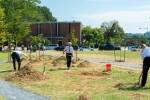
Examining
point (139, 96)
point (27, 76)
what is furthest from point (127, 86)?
point (27, 76)

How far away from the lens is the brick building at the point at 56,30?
15712 cm

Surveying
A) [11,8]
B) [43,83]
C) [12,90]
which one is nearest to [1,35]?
[11,8]

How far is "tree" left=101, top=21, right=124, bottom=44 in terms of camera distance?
554ft

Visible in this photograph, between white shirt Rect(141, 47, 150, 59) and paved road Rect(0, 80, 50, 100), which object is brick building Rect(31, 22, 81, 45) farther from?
paved road Rect(0, 80, 50, 100)

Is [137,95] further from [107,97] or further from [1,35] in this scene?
[1,35]

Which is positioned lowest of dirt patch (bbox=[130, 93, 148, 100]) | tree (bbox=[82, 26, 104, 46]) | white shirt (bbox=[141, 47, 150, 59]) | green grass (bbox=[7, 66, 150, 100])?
tree (bbox=[82, 26, 104, 46])

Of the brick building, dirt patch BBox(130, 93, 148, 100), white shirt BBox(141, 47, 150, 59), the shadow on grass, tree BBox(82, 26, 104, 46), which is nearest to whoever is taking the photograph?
dirt patch BBox(130, 93, 148, 100)

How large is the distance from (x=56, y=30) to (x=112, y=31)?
67.4 feet

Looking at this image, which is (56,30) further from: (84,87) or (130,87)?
(130,87)

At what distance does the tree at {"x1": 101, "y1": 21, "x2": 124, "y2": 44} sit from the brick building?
50.7 feet

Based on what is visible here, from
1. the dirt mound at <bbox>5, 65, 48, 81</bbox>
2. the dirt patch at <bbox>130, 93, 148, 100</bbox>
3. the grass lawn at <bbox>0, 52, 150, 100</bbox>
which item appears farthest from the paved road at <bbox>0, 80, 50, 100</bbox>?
the dirt mound at <bbox>5, 65, 48, 81</bbox>

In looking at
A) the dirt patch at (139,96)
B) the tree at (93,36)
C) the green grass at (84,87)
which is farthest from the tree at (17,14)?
the tree at (93,36)

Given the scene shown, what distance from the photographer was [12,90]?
66.4 feet

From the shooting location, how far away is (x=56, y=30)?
161 m
